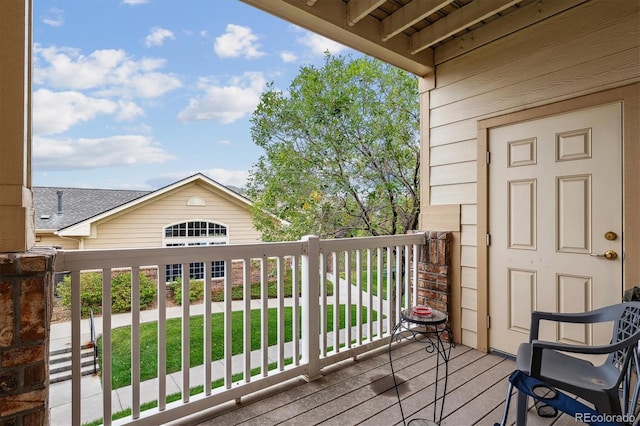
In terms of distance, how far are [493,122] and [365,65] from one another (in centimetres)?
412

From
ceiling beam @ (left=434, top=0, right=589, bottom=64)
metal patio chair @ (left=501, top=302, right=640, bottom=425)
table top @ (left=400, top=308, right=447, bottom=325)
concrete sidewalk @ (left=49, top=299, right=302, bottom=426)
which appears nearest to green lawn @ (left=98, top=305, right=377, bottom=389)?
concrete sidewalk @ (left=49, top=299, right=302, bottom=426)

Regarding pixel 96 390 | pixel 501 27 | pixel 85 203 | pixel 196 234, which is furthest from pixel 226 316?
pixel 85 203

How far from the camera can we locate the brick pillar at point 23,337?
46.5 inches

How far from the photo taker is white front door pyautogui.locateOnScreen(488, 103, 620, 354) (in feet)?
7.23

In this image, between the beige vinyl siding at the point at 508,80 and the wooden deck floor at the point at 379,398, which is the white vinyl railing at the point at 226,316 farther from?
the beige vinyl siding at the point at 508,80

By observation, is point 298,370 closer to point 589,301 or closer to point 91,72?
point 589,301

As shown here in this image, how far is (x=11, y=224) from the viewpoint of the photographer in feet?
4.12

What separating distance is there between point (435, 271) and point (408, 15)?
231cm

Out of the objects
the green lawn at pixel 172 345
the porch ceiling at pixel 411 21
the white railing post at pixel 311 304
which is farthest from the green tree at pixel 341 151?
the white railing post at pixel 311 304

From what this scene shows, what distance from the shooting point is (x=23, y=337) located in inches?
47.6

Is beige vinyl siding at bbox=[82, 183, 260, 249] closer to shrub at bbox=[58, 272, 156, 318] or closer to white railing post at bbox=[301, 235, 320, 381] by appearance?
shrub at bbox=[58, 272, 156, 318]

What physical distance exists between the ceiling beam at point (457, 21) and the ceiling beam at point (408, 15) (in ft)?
1.01

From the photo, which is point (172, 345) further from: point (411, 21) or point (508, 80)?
point (508, 80)

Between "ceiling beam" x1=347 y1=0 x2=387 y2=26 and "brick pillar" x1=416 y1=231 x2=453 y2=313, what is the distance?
6.68 feet
